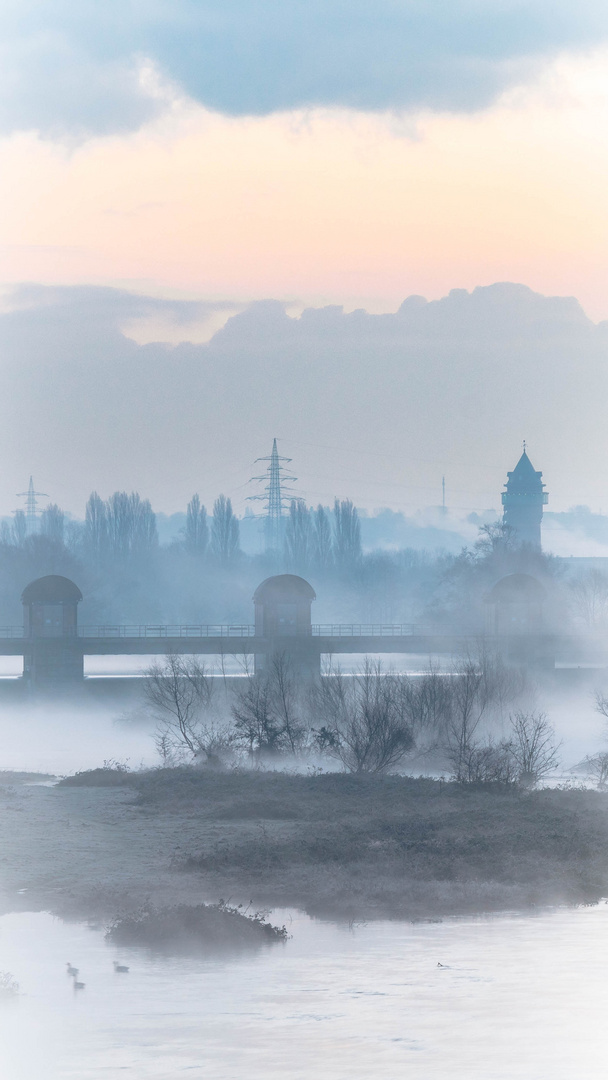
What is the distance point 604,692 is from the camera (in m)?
63.5

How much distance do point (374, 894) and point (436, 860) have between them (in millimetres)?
2692

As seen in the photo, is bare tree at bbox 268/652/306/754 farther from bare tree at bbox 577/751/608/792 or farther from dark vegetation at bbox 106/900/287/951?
dark vegetation at bbox 106/900/287/951

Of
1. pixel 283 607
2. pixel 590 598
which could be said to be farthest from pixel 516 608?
pixel 590 598

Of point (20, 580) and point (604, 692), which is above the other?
point (20, 580)

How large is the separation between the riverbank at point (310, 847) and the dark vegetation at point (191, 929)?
4.21ft

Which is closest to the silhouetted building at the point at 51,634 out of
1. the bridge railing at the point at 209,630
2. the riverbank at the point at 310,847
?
the bridge railing at the point at 209,630

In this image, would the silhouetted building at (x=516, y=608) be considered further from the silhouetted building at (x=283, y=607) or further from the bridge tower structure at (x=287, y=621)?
the silhouetted building at (x=283, y=607)

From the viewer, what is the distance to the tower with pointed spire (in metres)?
142

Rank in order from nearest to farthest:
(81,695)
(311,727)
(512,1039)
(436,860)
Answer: (512,1039), (436,860), (311,727), (81,695)

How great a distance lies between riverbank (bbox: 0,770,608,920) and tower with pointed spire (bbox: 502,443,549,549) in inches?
4266

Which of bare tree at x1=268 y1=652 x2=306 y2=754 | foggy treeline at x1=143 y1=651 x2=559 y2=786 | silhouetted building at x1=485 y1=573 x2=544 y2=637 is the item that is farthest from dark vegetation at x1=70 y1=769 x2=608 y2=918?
silhouetted building at x1=485 y1=573 x2=544 y2=637

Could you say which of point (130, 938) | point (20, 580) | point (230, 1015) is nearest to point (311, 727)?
point (130, 938)

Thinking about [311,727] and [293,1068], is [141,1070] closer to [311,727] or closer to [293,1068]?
[293,1068]

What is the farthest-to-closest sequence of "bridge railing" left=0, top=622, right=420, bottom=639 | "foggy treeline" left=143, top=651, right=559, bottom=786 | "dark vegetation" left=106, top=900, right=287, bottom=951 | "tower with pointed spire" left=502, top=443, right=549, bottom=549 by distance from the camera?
"tower with pointed spire" left=502, top=443, right=549, bottom=549 → "bridge railing" left=0, top=622, right=420, bottom=639 → "foggy treeline" left=143, top=651, right=559, bottom=786 → "dark vegetation" left=106, top=900, right=287, bottom=951
